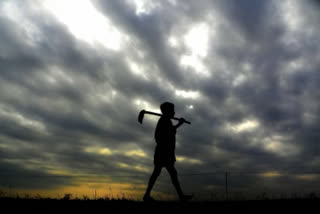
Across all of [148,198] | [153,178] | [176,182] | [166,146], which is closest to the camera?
[148,198]

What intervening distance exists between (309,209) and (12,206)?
24.1 feet

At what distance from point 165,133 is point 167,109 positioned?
747 mm

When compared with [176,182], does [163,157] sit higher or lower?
higher

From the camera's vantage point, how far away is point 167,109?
8.70m

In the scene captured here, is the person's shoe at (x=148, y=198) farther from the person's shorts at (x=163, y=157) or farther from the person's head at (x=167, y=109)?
the person's head at (x=167, y=109)

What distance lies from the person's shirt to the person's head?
162 mm

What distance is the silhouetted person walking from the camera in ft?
27.1

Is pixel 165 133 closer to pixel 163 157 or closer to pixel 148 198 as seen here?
pixel 163 157

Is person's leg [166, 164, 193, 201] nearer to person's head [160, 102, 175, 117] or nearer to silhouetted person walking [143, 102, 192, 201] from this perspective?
silhouetted person walking [143, 102, 192, 201]

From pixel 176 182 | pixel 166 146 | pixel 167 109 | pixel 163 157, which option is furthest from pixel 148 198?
pixel 167 109

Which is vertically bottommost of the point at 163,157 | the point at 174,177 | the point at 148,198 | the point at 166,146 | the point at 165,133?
the point at 148,198

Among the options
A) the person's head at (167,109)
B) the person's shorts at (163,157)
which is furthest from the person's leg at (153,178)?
the person's head at (167,109)

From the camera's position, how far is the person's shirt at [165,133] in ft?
27.9

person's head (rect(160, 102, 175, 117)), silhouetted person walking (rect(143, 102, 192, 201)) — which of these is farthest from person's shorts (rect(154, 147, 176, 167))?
person's head (rect(160, 102, 175, 117))
